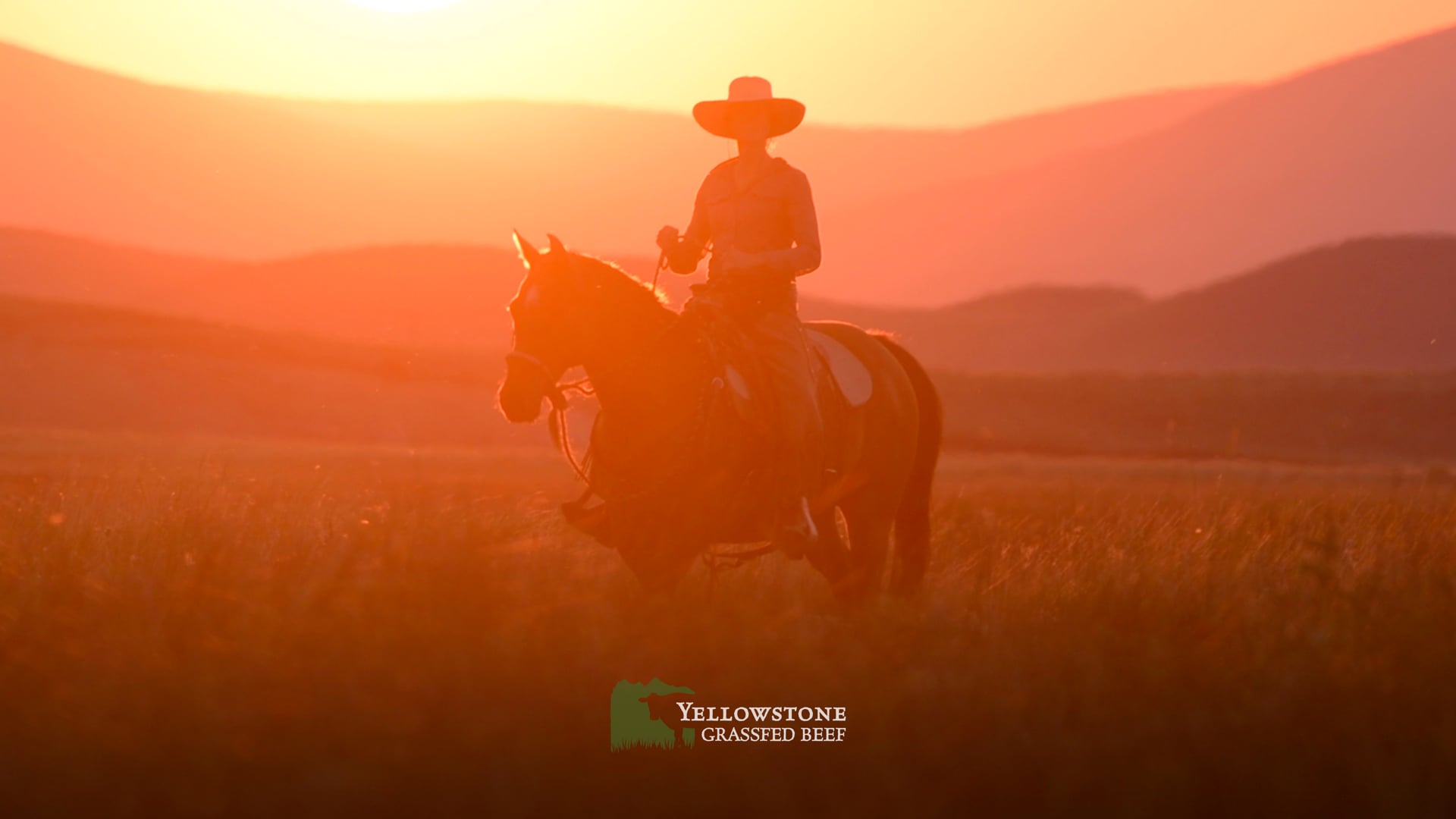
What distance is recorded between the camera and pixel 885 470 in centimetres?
981

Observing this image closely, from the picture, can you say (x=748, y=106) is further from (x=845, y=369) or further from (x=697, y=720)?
(x=697, y=720)

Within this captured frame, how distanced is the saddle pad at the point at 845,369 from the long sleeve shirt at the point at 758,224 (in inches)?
18.4

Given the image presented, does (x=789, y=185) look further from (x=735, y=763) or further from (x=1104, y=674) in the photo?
(x=735, y=763)

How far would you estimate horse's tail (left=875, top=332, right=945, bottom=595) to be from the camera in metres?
10.4

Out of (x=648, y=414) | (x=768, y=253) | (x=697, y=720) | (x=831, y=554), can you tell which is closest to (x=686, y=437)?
(x=648, y=414)

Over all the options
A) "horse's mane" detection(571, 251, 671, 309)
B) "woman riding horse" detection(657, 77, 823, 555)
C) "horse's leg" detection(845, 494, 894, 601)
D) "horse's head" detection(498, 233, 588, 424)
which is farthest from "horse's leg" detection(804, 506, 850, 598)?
"horse's head" detection(498, 233, 588, 424)

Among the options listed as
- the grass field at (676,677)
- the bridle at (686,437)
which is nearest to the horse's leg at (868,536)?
the grass field at (676,677)

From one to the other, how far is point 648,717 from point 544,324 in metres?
2.39

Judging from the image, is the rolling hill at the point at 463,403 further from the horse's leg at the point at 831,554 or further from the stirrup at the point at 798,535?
the stirrup at the point at 798,535

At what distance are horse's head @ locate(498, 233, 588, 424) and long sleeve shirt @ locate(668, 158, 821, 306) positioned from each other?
3.20ft

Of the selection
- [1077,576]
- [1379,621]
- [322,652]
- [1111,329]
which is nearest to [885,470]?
[1077,576]

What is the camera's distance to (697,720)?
6.42 meters

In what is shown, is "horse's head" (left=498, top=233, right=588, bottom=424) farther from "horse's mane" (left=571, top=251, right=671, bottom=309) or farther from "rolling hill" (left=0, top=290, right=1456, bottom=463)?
"rolling hill" (left=0, top=290, right=1456, bottom=463)

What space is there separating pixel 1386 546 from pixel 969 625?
514cm
